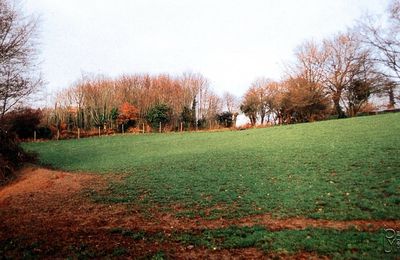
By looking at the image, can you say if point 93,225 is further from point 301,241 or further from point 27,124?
point 27,124

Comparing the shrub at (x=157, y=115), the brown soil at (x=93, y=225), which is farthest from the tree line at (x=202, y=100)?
the brown soil at (x=93, y=225)

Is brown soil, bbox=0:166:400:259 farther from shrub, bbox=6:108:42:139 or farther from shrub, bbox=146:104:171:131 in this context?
shrub, bbox=146:104:171:131

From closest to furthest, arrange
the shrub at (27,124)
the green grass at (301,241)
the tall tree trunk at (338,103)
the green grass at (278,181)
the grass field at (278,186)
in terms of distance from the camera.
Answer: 1. the green grass at (301,241)
2. the grass field at (278,186)
3. the green grass at (278,181)
4. the shrub at (27,124)
5. the tall tree trunk at (338,103)

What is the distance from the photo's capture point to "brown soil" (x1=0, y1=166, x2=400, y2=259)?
711cm

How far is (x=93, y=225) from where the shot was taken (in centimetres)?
937

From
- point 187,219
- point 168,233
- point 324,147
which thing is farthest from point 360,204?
point 324,147

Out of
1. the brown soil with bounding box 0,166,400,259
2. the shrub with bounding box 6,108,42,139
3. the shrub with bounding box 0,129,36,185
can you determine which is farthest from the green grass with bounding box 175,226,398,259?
the shrub with bounding box 6,108,42,139

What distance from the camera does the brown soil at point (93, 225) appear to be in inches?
280

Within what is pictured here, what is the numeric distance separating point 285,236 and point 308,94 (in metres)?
46.4

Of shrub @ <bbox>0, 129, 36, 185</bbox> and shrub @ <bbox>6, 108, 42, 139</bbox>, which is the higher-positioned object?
shrub @ <bbox>6, 108, 42, 139</bbox>

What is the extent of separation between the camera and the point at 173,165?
1969 centimetres

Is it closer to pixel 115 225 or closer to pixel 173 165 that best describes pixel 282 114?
pixel 173 165

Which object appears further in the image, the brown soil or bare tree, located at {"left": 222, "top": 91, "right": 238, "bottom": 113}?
bare tree, located at {"left": 222, "top": 91, "right": 238, "bottom": 113}

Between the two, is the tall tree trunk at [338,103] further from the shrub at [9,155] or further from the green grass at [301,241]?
the green grass at [301,241]
